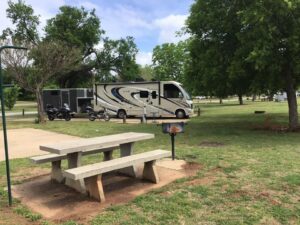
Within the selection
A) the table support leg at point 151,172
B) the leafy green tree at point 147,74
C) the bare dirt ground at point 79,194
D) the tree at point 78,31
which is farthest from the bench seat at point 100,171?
the leafy green tree at point 147,74

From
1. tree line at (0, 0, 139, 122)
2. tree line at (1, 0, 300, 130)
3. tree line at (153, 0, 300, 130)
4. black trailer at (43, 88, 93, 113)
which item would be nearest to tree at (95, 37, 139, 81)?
tree line at (0, 0, 139, 122)

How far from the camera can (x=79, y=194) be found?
5.38 meters

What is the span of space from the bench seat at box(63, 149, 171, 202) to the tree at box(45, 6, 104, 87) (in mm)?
26763

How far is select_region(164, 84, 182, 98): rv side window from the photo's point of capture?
22438mm

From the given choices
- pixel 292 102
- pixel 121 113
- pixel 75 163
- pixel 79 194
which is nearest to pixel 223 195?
pixel 79 194

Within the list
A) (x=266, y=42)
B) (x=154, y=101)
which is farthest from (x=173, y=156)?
(x=154, y=101)

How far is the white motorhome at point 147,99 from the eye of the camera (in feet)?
73.7

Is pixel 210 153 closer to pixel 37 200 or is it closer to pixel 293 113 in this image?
pixel 37 200

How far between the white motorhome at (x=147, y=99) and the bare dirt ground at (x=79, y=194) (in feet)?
51.5

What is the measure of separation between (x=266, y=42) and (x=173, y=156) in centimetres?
558

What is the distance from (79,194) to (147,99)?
1771 centimetres

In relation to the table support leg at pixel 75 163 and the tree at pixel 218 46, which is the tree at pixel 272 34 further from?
the table support leg at pixel 75 163

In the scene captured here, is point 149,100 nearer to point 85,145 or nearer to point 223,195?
point 85,145

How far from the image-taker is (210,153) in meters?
8.25
